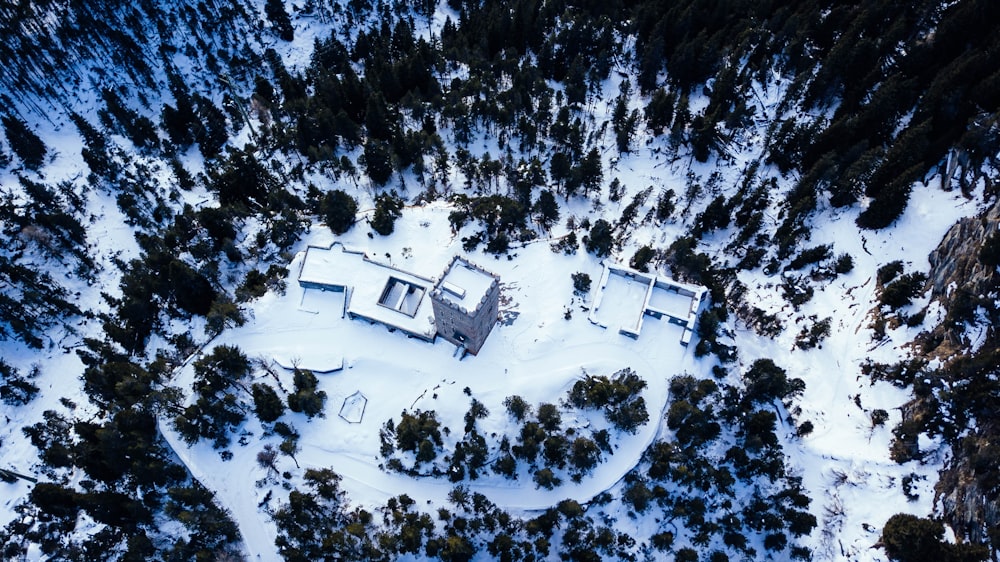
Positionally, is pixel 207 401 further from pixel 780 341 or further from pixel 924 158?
pixel 924 158

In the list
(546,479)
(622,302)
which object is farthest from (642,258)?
(546,479)

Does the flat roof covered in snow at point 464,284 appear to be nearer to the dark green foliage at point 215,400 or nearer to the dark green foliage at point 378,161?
the dark green foliage at point 215,400

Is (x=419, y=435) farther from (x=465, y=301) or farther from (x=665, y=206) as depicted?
(x=665, y=206)

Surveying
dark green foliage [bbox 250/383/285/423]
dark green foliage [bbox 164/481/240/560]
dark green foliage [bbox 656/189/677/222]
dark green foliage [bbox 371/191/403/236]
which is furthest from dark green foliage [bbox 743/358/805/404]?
dark green foliage [bbox 164/481/240/560]

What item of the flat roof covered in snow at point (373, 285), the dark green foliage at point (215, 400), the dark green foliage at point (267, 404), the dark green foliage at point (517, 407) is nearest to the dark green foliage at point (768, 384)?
the dark green foliage at point (517, 407)

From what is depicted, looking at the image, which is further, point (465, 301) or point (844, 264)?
point (844, 264)

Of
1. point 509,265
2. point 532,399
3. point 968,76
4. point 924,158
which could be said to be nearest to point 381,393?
point 532,399

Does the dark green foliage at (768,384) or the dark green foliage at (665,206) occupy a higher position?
the dark green foliage at (665,206)
